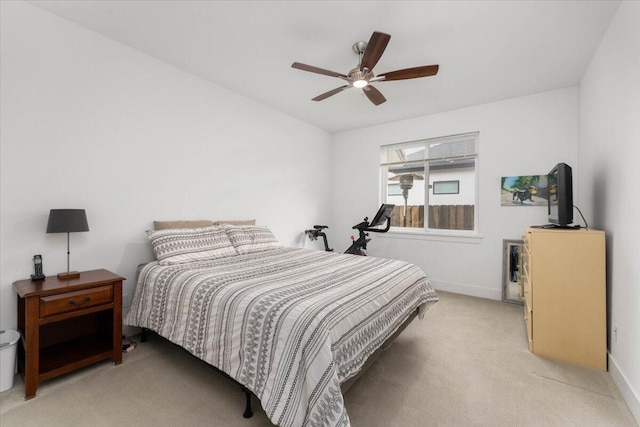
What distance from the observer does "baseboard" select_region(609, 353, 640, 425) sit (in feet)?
5.43

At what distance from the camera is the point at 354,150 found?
17.3 feet

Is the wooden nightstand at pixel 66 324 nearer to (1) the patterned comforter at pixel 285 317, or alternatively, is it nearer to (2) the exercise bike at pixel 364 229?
(1) the patterned comforter at pixel 285 317

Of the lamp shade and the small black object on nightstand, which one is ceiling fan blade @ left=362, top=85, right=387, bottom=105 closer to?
the lamp shade

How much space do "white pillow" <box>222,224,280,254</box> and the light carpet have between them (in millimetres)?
1142

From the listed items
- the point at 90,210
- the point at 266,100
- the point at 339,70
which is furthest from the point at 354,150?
the point at 90,210

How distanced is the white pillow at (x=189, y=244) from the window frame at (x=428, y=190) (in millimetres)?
2938

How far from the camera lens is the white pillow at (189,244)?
2.51 metres

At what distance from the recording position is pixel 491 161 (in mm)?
3910

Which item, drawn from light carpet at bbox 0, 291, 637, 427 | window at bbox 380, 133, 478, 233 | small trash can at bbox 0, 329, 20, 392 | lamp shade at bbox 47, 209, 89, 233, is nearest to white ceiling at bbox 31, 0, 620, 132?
window at bbox 380, 133, 478, 233

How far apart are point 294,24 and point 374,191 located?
10.5 feet

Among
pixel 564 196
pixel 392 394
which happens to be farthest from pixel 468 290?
pixel 392 394

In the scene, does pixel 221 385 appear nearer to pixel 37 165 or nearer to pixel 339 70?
pixel 37 165

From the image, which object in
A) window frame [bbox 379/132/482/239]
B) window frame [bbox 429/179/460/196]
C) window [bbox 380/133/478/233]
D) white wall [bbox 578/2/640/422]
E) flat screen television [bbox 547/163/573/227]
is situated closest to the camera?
white wall [bbox 578/2/640/422]

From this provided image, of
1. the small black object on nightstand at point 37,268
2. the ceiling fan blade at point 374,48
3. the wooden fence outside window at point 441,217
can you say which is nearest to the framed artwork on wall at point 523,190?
the wooden fence outside window at point 441,217
